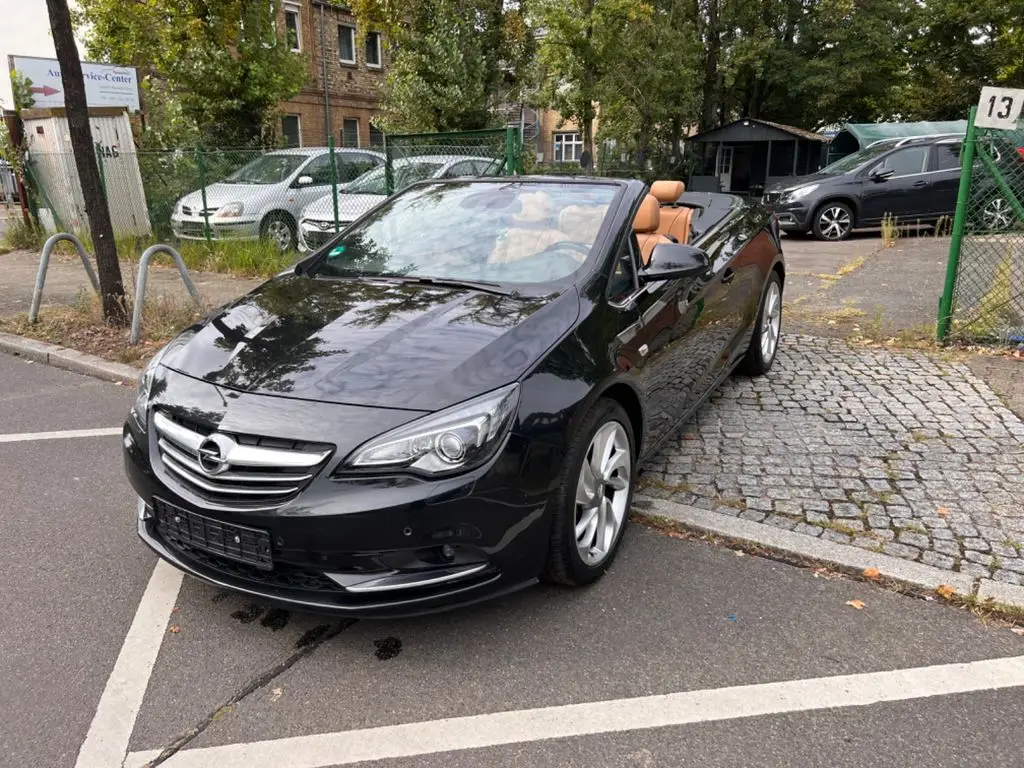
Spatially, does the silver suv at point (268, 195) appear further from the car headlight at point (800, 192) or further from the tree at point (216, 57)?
the car headlight at point (800, 192)

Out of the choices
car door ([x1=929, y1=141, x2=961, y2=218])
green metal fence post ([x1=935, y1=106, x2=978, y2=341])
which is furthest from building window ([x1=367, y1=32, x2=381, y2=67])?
green metal fence post ([x1=935, y1=106, x2=978, y2=341])

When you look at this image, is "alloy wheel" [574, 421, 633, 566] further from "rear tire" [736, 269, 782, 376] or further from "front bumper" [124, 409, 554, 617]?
"rear tire" [736, 269, 782, 376]

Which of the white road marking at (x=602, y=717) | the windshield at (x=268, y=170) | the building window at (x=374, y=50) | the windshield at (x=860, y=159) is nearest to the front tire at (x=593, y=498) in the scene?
the white road marking at (x=602, y=717)

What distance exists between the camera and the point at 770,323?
5980 mm

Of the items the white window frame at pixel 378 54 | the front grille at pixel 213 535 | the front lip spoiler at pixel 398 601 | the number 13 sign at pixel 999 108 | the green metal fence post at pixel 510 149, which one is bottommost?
the front lip spoiler at pixel 398 601

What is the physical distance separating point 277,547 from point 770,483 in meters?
2.60

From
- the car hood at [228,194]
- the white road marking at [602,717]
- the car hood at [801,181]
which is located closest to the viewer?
the white road marking at [602,717]

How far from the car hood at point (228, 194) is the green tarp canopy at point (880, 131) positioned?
14.5m

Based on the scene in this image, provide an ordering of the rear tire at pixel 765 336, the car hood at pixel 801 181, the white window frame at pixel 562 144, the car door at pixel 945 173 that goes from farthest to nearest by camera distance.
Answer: the white window frame at pixel 562 144 → the car hood at pixel 801 181 → the car door at pixel 945 173 → the rear tire at pixel 765 336

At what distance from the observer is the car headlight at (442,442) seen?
2.54 m

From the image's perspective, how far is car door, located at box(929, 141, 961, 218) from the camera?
46.5 feet

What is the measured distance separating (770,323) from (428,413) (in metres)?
4.06

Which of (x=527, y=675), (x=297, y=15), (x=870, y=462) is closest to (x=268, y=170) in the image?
(x=870, y=462)

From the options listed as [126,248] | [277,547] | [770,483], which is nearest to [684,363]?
[770,483]
